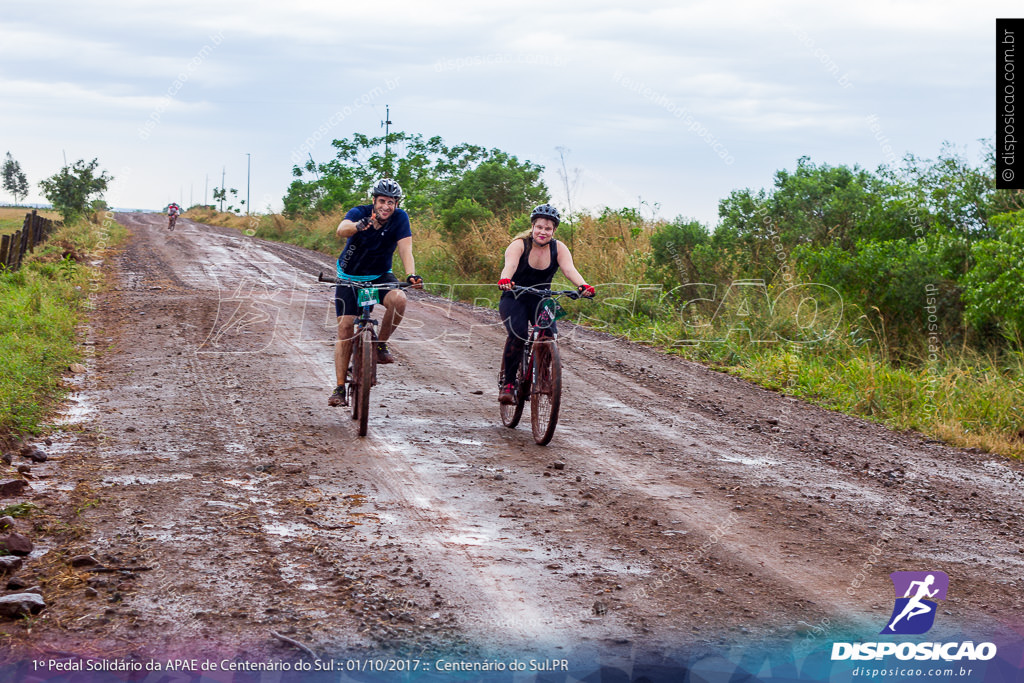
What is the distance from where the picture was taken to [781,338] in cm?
1345

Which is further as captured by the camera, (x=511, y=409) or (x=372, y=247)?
(x=511, y=409)

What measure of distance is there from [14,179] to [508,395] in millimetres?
110311

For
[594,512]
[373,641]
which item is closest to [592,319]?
[594,512]

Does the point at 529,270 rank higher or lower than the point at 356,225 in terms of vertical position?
lower

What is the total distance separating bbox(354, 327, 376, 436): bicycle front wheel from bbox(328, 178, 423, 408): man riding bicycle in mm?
253

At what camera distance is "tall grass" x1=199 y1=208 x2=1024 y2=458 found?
948 centimetres

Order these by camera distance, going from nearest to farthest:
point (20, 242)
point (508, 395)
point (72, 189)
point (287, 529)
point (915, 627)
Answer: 1. point (915, 627)
2. point (287, 529)
3. point (508, 395)
4. point (20, 242)
5. point (72, 189)

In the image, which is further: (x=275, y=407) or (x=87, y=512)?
(x=275, y=407)

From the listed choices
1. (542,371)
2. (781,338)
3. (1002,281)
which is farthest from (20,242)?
(1002,281)

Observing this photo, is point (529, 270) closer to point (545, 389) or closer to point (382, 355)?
point (545, 389)

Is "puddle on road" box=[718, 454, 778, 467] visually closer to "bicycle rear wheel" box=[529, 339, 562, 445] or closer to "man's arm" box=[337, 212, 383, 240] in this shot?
"bicycle rear wheel" box=[529, 339, 562, 445]

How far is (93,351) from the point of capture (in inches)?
446

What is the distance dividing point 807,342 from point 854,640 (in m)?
9.63

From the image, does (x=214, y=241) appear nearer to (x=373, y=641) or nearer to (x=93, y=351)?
(x=93, y=351)
